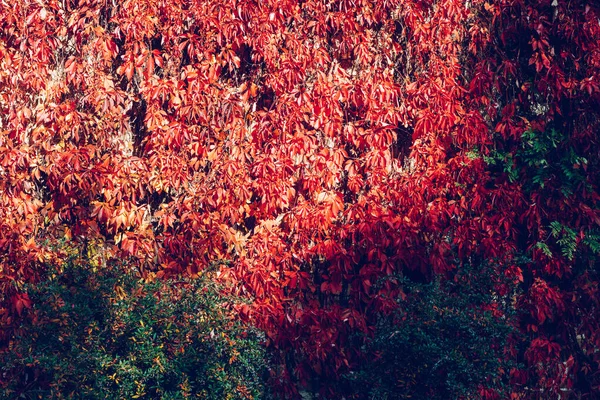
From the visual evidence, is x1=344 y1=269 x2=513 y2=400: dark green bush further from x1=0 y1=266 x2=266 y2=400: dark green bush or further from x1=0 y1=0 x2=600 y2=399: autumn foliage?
x1=0 y1=266 x2=266 y2=400: dark green bush

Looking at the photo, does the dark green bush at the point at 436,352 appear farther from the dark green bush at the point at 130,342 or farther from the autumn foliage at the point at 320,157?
the dark green bush at the point at 130,342

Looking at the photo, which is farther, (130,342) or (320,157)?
(320,157)

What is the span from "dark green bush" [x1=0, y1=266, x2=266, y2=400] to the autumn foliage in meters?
0.71

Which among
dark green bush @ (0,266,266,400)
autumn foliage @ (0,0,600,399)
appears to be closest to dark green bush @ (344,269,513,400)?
autumn foliage @ (0,0,600,399)

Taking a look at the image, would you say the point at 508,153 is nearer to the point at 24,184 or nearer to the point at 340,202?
the point at 340,202

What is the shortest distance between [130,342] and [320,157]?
1.91m

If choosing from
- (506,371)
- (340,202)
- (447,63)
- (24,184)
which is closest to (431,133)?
(447,63)

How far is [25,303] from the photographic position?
182 inches

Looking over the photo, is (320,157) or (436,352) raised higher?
(320,157)

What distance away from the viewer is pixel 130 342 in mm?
4160

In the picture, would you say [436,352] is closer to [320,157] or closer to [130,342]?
[320,157]

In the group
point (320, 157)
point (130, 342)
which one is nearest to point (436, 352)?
point (320, 157)

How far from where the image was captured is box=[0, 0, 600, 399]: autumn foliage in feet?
16.6

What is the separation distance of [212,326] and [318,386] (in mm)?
1499
